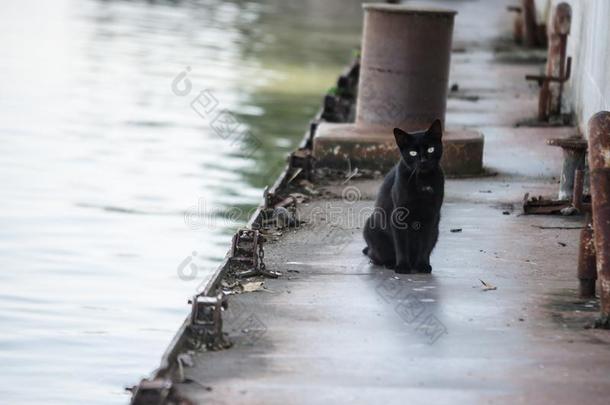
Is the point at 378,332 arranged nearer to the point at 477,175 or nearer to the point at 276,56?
the point at 477,175

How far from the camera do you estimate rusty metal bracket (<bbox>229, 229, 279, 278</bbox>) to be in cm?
948

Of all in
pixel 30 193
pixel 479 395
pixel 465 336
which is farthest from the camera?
pixel 30 193

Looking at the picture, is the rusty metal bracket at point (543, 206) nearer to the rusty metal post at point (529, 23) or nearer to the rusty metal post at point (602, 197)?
the rusty metal post at point (602, 197)

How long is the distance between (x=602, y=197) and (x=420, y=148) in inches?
61.4

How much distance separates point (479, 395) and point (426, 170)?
2.75 m

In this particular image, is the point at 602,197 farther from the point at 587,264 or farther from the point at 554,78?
the point at 554,78

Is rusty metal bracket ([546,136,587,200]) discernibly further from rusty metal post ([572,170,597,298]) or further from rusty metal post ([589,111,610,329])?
rusty metal post ([589,111,610,329])

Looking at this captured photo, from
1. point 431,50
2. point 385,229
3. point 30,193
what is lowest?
point 30,193


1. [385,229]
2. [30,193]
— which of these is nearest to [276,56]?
[30,193]

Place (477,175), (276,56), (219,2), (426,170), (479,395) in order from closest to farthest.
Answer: (479,395)
(426,170)
(477,175)
(276,56)
(219,2)

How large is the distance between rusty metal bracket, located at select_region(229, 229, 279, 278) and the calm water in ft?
3.73

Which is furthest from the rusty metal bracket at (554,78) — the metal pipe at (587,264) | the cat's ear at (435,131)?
the metal pipe at (587,264)

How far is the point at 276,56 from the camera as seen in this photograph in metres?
31.5

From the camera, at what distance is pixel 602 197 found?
8430mm
